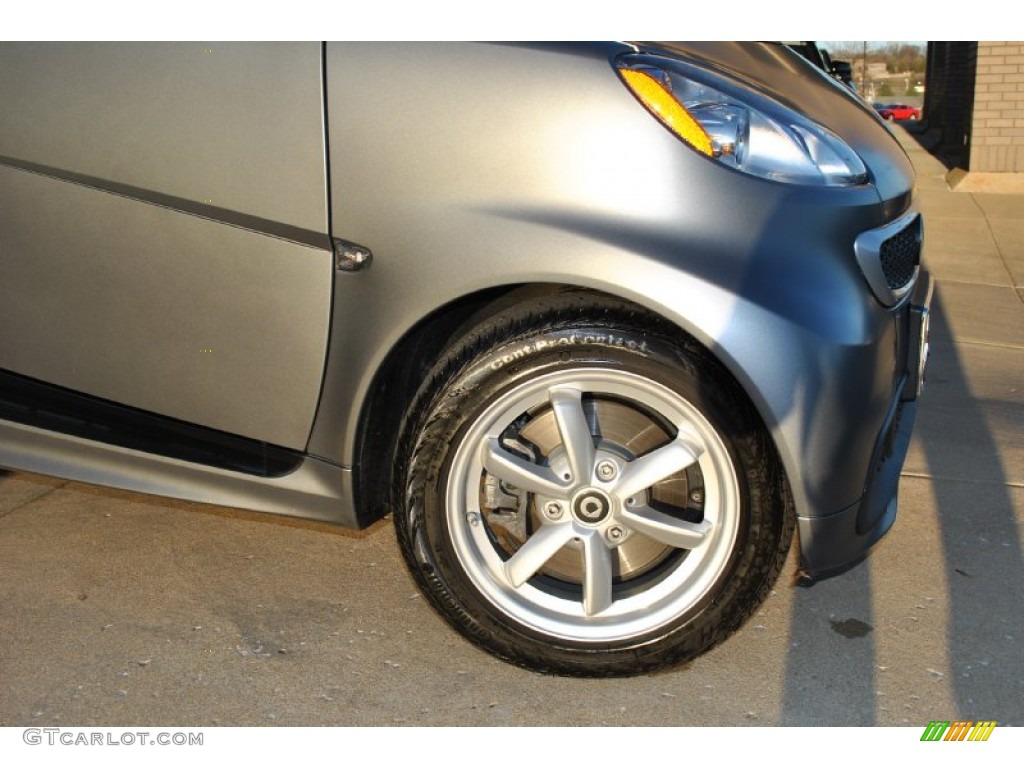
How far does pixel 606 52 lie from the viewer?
2.29 m

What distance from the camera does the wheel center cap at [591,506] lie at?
8.17ft

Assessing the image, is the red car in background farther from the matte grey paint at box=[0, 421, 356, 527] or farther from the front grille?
the matte grey paint at box=[0, 421, 356, 527]

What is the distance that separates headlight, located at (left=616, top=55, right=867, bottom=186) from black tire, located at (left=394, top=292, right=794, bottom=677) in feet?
1.21

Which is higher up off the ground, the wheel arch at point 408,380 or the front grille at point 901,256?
the front grille at point 901,256

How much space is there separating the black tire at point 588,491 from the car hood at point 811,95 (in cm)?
54

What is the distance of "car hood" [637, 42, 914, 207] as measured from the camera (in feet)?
7.97

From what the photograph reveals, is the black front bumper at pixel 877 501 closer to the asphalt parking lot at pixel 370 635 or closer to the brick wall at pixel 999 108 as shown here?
the asphalt parking lot at pixel 370 635

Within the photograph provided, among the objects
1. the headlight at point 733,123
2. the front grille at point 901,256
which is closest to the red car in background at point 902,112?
the front grille at point 901,256

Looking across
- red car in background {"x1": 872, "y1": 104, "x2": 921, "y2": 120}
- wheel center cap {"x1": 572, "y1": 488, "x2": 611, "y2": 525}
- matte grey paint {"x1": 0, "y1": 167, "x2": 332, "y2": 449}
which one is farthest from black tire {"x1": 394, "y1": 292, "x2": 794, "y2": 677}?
red car in background {"x1": 872, "y1": 104, "x2": 921, "y2": 120}

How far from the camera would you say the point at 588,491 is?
8.17 feet

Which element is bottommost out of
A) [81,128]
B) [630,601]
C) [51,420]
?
[630,601]
